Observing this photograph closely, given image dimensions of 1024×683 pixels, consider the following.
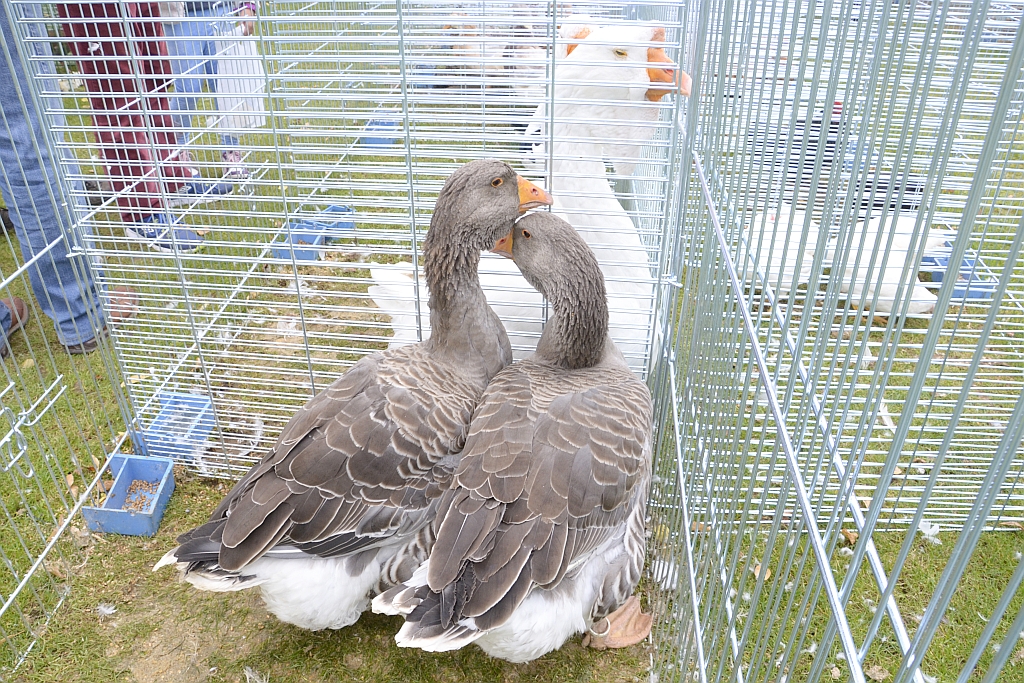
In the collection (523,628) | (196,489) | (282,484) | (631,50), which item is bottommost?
(196,489)

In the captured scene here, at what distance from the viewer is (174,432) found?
11.3ft

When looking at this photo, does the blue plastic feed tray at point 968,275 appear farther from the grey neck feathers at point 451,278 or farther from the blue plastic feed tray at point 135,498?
the blue plastic feed tray at point 135,498

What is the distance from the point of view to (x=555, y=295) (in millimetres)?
2547

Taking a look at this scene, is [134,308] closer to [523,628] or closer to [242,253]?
[242,253]

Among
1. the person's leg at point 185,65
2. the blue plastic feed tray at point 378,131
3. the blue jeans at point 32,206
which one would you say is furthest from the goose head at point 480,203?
the blue jeans at point 32,206

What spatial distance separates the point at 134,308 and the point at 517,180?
1822 millimetres

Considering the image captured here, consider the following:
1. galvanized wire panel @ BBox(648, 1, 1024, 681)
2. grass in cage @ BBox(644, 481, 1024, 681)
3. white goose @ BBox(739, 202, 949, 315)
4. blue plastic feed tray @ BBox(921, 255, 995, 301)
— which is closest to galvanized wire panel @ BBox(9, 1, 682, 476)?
galvanized wire panel @ BBox(648, 1, 1024, 681)

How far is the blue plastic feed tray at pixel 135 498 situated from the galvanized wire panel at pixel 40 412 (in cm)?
10

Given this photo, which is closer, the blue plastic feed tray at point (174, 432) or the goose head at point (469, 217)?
the goose head at point (469, 217)

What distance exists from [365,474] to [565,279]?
0.99m

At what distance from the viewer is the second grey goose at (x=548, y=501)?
2.02 m

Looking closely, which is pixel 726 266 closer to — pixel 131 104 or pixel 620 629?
pixel 620 629

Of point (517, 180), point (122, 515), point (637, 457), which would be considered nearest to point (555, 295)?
point (517, 180)

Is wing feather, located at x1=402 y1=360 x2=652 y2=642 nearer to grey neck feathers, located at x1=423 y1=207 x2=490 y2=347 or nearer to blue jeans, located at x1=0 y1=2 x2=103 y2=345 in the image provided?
grey neck feathers, located at x1=423 y1=207 x2=490 y2=347
